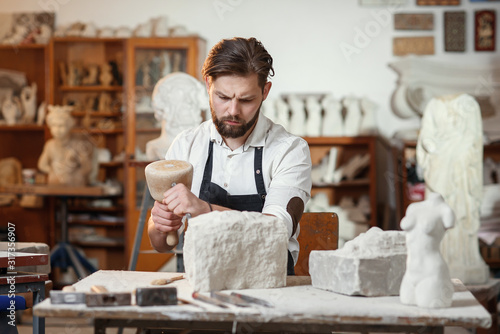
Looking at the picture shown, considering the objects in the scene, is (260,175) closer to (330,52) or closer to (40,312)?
(40,312)

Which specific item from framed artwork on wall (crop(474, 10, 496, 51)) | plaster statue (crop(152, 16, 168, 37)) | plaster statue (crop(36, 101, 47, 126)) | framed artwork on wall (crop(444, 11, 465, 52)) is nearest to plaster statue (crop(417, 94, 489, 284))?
framed artwork on wall (crop(444, 11, 465, 52))

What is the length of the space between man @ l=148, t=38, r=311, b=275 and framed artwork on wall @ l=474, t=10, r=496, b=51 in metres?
4.86

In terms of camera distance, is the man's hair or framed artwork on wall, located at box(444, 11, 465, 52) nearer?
the man's hair

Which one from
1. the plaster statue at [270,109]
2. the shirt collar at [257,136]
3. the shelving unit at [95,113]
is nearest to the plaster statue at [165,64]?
the shelving unit at [95,113]

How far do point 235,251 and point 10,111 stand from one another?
618 cm

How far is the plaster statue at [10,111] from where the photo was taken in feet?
25.5

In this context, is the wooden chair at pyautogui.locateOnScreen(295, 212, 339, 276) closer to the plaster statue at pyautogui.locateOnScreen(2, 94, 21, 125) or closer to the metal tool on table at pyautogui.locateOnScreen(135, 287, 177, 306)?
the metal tool on table at pyautogui.locateOnScreen(135, 287, 177, 306)

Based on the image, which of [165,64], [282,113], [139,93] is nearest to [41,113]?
[139,93]

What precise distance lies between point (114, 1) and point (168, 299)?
6.28 meters

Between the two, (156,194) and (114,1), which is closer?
(156,194)

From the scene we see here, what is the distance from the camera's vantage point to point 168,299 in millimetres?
2090

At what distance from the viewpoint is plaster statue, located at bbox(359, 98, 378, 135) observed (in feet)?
22.7

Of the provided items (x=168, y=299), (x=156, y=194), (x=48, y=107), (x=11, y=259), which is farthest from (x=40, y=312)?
(x=48, y=107)

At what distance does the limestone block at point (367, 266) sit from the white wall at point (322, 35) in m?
5.19
